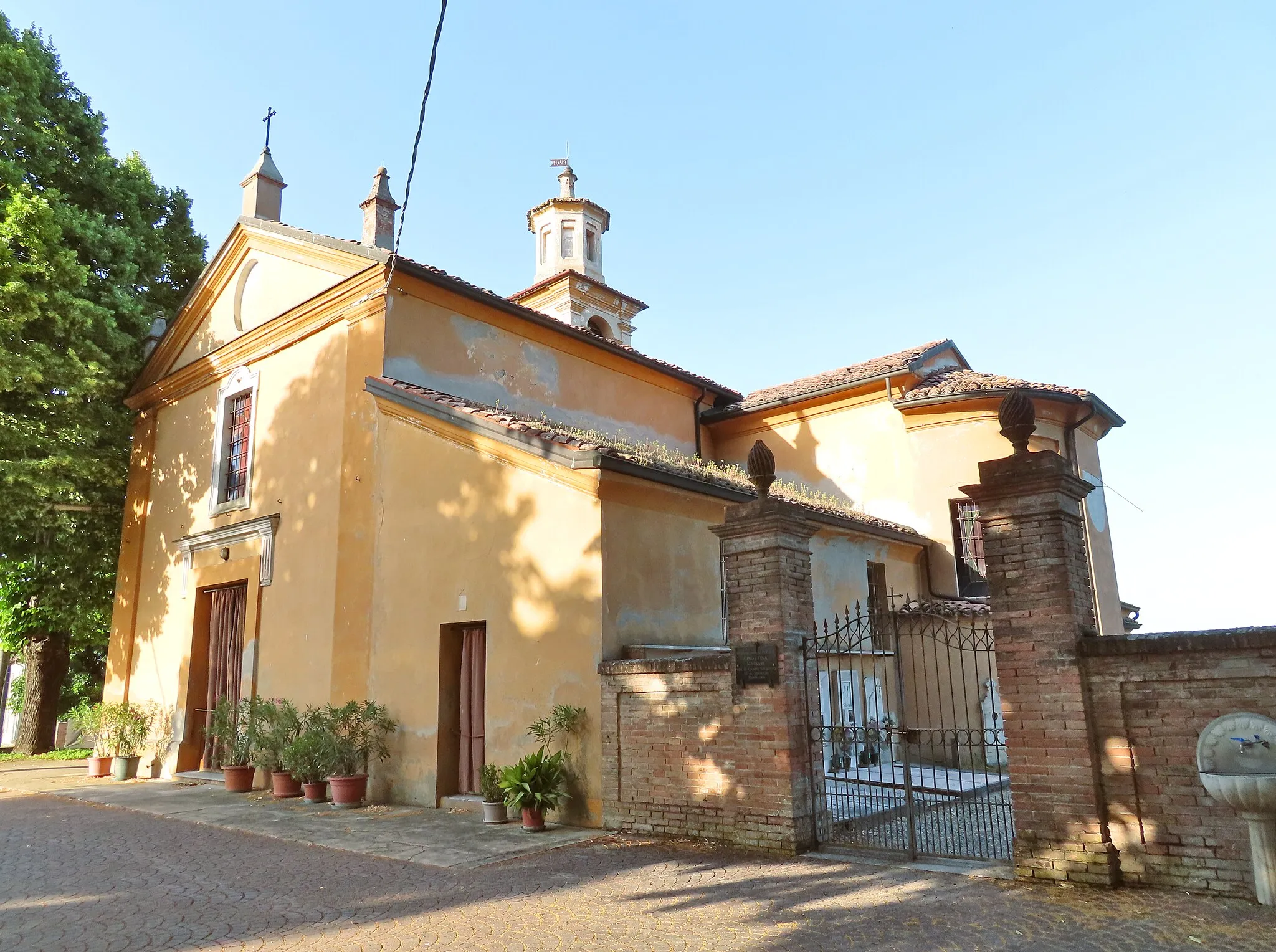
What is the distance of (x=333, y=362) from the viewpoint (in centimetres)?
1292

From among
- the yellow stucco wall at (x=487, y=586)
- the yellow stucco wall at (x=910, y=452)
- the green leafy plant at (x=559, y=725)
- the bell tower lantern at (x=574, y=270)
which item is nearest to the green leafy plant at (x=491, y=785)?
the yellow stucco wall at (x=487, y=586)

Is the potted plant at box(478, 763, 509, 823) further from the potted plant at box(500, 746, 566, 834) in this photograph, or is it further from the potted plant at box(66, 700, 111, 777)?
the potted plant at box(66, 700, 111, 777)

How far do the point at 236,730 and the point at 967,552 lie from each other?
12794mm

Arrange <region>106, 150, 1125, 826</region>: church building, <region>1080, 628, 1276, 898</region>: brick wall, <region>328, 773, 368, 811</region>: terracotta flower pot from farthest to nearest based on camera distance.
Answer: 1. <region>328, 773, 368, 811</region>: terracotta flower pot
2. <region>106, 150, 1125, 826</region>: church building
3. <region>1080, 628, 1276, 898</region>: brick wall

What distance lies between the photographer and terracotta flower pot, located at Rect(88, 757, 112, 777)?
14266 millimetres

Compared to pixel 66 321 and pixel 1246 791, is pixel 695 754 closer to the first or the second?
pixel 1246 791

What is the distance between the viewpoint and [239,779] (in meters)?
12.2

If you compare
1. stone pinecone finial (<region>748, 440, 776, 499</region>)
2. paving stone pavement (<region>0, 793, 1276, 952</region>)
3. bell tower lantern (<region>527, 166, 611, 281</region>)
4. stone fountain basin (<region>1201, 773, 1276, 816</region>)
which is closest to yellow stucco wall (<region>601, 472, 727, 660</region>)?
stone pinecone finial (<region>748, 440, 776, 499</region>)

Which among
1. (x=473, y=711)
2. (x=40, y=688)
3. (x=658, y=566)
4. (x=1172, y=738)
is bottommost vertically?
(x=1172, y=738)

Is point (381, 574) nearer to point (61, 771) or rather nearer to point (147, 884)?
point (147, 884)

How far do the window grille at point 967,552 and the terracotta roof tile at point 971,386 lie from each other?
2.08 metres

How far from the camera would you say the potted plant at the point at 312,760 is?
10.7m

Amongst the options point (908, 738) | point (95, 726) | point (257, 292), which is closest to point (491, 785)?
point (908, 738)

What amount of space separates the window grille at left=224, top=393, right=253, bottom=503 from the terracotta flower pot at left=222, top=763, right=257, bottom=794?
4.57 meters
